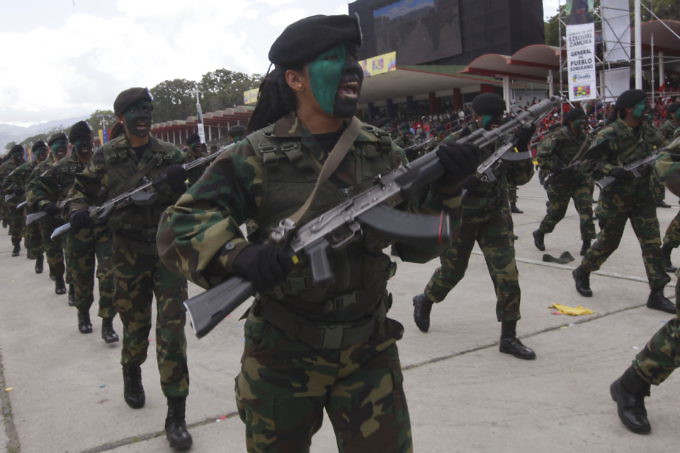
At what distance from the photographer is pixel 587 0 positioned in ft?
57.6

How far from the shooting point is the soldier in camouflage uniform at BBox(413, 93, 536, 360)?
14.8ft

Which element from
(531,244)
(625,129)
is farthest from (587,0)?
(625,129)

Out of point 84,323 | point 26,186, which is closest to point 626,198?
point 84,323

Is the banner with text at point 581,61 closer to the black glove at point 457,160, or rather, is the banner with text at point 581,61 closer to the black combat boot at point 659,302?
the black combat boot at point 659,302

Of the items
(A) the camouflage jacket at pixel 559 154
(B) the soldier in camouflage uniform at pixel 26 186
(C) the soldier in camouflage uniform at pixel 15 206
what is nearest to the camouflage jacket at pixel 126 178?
(A) the camouflage jacket at pixel 559 154

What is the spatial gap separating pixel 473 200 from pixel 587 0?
15.7 m

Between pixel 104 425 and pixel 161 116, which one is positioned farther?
pixel 161 116

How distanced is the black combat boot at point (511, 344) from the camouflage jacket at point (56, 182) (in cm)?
497

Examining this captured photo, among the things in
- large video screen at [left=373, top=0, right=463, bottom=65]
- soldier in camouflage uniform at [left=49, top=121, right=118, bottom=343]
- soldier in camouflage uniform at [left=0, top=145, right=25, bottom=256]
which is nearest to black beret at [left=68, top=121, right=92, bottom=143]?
soldier in camouflage uniform at [left=49, top=121, right=118, bottom=343]

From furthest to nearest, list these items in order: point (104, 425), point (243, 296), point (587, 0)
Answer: point (587, 0)
point (104, 425)
point (243, 296)

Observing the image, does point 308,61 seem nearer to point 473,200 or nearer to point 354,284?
point 354,284

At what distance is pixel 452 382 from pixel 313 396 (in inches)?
85.7

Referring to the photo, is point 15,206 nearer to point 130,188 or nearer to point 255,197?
point 130,188

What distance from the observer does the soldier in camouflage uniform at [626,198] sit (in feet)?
17.7
